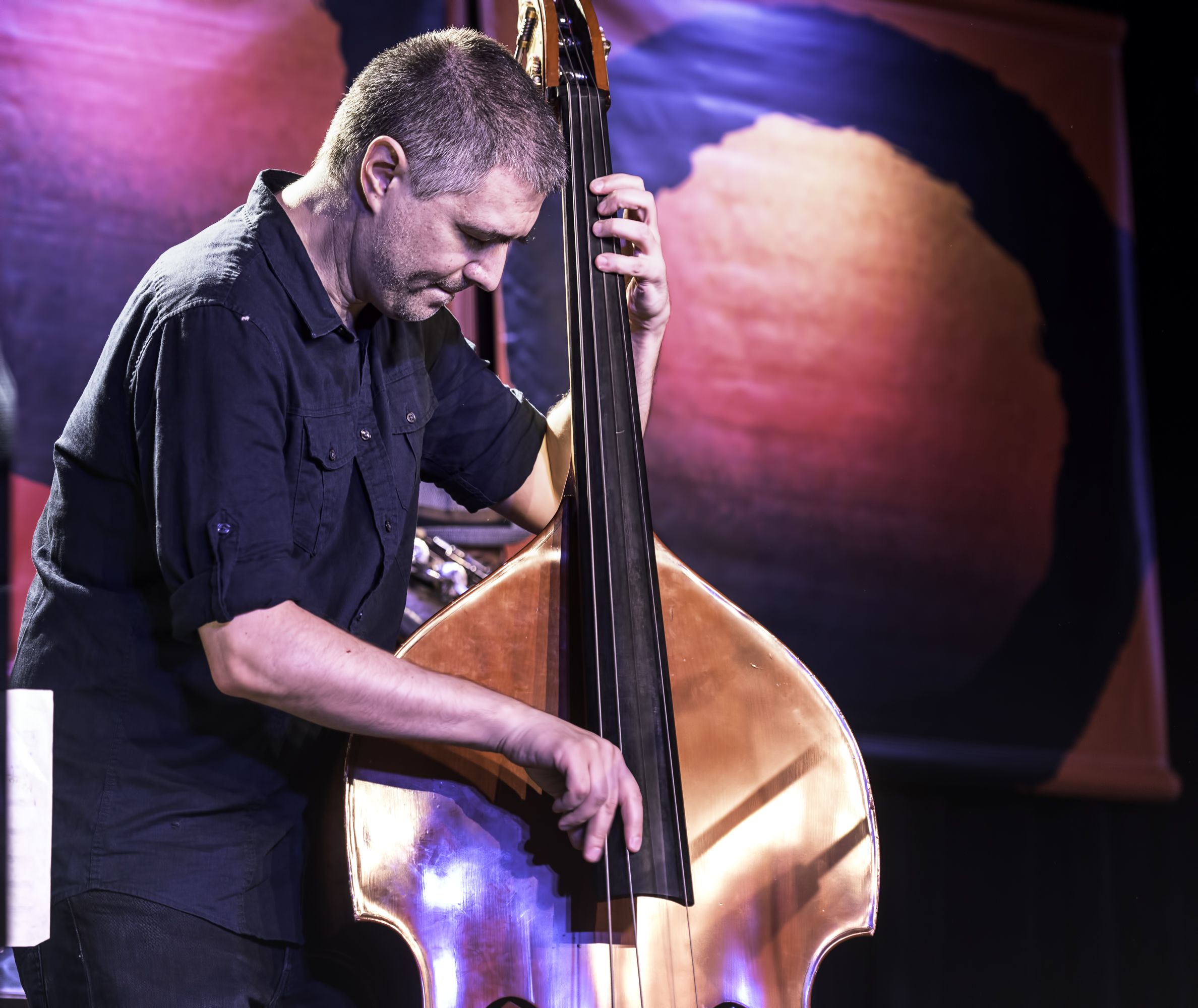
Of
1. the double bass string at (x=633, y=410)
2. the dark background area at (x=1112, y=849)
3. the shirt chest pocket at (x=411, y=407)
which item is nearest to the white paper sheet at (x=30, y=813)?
the shirt chest pocket at (x=411, y=407)

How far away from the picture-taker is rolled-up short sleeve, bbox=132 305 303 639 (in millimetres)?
1024

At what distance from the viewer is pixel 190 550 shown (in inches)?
40.6

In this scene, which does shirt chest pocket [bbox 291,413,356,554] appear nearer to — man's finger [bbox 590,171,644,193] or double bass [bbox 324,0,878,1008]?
double bass [bbox 324,0,878,1008]

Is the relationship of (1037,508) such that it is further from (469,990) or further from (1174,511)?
(469,990)

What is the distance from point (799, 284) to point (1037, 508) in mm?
828

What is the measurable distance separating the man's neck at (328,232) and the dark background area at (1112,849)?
1890mm

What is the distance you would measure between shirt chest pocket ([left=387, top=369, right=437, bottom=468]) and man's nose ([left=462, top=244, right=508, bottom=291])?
179mm

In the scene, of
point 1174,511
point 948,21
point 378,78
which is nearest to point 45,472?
point 378,78

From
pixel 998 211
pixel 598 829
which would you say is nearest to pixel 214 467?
pixel 598 829

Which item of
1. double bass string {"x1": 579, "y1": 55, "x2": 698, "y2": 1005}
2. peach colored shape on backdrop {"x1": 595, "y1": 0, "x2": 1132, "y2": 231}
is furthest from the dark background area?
double bass string {"x1": 579, "y1": 55, "x2": 698, "y2": 1005}

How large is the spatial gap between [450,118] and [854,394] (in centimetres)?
178

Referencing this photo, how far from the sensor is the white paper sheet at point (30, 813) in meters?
1.11

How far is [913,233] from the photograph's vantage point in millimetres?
2885

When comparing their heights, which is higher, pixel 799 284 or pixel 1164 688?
pixel 799 284
